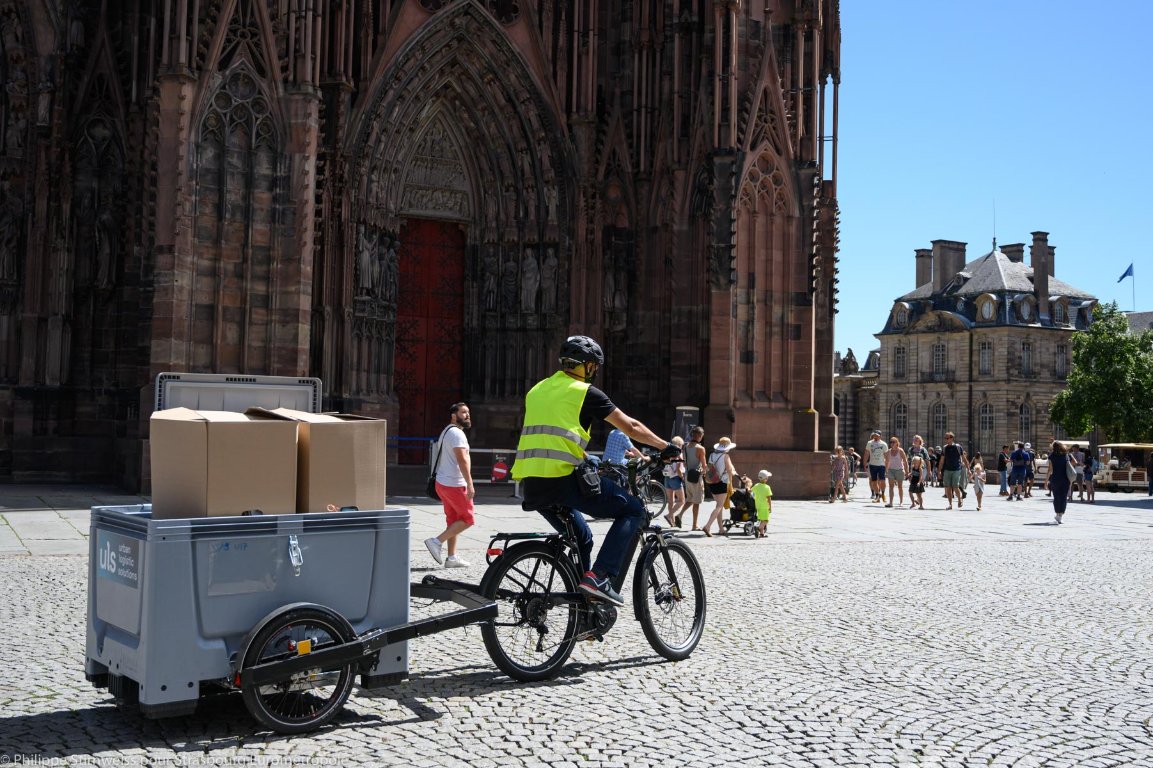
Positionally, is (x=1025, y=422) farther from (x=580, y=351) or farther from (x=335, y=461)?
(x=335, y=461)

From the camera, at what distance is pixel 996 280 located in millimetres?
76938

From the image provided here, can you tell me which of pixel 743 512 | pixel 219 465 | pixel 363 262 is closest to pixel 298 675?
pixel 219 465

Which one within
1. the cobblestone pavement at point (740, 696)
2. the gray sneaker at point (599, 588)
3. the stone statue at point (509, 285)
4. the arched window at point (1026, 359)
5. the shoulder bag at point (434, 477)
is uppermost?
the arched window at point (1026, 359)

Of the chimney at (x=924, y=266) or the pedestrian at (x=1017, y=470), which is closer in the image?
the pedestrian at (x=1017, y=470)

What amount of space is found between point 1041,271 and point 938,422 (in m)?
11.8

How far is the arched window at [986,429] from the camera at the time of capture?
76.9 m

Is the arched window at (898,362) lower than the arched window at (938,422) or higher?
higher

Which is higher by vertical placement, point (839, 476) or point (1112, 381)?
point (1112, 381)

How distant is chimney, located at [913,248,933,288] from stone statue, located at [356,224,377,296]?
221 ft

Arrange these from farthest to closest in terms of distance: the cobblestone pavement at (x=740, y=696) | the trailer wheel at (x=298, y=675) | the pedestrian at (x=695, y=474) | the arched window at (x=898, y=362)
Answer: the arched window at (x=898, y=362)
the pedestrian at (x=695, y=474)
the trailer wheel at (x=298, y=675)
the cobblestone pavement at (x=740, y=696)

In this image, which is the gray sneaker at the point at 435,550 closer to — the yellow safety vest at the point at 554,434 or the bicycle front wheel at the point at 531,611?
the yellow safety vest at the point at 554,434

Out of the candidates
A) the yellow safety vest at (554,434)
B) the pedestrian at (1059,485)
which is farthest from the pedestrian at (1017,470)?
the yellow safety vest at (554,434)

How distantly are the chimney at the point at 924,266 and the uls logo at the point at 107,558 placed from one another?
81.8 metres

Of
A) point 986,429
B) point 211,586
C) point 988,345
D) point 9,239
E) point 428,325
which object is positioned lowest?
point 211,586
